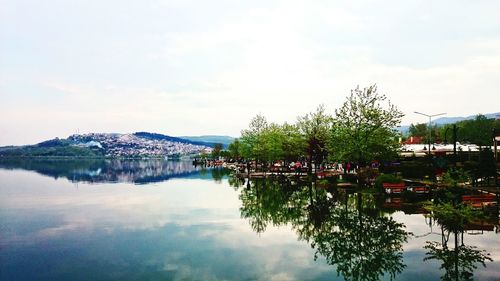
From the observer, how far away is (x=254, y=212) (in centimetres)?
4016

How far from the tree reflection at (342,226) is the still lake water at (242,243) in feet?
0.23

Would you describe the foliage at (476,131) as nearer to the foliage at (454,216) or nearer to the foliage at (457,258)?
the foliage at (454,216)

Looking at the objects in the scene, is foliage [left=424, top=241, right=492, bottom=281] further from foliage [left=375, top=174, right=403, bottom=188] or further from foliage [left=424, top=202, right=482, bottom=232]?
foliage [left=375, top=174, right=403, bottom=188]

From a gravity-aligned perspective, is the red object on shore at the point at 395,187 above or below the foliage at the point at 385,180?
below

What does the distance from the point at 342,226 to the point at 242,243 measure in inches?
343

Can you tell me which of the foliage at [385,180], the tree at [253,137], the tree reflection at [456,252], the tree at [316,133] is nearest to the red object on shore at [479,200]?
the tree reflection at [456,252]

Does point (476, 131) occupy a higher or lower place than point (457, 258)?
higher

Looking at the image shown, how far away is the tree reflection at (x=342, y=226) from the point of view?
21.9m

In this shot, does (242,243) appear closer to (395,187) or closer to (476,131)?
(395,187)

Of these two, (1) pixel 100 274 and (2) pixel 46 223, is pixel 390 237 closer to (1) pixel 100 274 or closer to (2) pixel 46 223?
(1) pixel 100 274

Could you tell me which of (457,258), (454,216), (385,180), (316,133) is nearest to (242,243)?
(457,258)

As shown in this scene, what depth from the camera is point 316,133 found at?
8919 centimetres

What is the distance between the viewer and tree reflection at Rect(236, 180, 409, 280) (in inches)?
863

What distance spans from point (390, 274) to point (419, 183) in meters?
41.1
